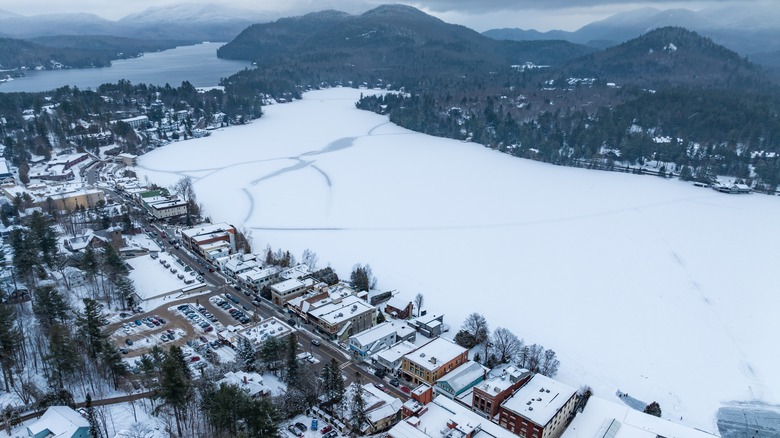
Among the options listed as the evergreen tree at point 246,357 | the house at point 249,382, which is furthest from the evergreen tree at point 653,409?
the evergreen tree at point 246,357

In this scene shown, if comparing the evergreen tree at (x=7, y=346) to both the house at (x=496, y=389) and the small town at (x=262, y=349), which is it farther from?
the house at (x=496, y=389)

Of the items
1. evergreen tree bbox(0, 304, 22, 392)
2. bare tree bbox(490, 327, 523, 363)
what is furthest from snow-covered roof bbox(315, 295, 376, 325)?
evergreen tree bbox(0, 304, 22, 392)

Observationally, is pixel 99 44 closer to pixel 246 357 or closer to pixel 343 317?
pixel 343 317

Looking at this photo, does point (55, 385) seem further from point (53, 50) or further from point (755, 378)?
point (53, 50)

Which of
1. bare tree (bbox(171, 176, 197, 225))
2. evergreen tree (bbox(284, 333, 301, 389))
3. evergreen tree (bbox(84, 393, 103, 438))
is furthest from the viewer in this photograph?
bare tree (bbox(171, 176, 197, 225))

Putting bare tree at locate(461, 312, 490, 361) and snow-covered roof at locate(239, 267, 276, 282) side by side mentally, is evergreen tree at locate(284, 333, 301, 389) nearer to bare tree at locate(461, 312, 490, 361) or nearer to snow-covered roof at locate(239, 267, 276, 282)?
bare tree at locate(461, 312, 490, 361)

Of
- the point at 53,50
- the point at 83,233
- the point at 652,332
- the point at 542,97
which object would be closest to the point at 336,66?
the point at 542,97
